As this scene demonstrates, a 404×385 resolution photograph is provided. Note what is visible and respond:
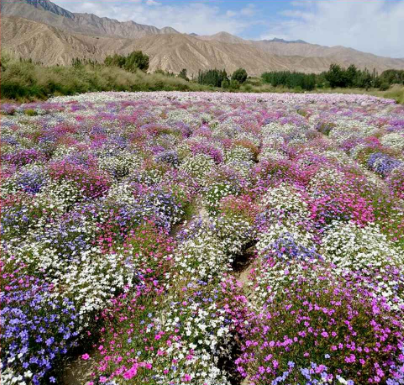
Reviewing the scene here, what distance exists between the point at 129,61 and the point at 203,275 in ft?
195

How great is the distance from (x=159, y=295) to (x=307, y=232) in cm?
330

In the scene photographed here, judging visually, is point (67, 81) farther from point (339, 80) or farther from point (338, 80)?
point (339, 80)

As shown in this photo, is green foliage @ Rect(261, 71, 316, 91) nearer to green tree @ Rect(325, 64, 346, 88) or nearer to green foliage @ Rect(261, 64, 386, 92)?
green foliage @ Rect(261, 64, 386, 92)

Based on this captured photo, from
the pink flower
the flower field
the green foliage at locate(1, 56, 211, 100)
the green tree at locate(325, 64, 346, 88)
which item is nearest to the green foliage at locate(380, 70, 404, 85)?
the green tree at locate(325, 64, 346, 88)

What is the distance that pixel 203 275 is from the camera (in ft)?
17.7

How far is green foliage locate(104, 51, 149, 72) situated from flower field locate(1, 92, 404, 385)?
4934 centimetres

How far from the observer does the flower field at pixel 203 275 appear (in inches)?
151

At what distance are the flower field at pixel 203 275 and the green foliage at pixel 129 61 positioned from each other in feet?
162

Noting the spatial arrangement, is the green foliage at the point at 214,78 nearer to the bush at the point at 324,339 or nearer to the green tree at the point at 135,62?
the green tree at the point at 135,62

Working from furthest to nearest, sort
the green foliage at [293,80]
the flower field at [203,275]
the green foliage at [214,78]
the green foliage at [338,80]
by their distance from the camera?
1. the green foliage at [214,78]
2. the green foliage at [293,80]
3. the green foliage at [338,80]
4. the flower field at [203,275]

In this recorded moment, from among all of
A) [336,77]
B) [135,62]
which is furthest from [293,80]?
[135,62]

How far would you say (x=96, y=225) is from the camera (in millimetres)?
7109

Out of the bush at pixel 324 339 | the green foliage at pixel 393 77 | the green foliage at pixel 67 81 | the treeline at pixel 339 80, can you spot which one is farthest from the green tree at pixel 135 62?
the bush at pixel 324 339

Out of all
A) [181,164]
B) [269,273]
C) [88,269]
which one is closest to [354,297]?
[269,273]
